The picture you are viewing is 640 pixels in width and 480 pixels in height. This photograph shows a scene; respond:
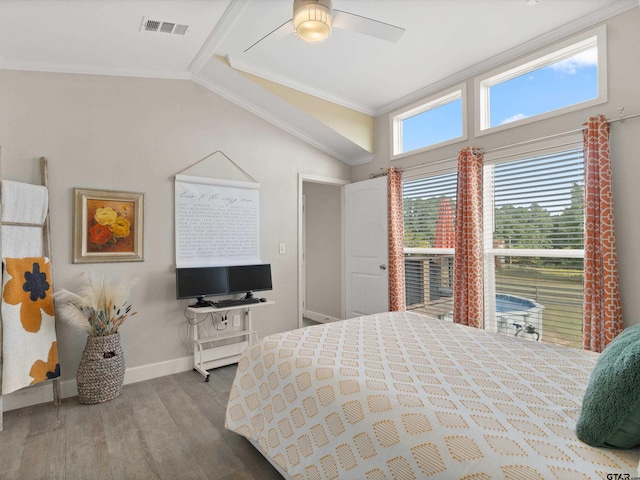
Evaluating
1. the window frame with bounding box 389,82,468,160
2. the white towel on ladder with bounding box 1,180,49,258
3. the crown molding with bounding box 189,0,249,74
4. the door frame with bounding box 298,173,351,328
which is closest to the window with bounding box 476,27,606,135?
the window frame with bounding box 389,82,468,160

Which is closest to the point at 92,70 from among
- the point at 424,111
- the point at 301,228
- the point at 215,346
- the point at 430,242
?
the point at 301,228

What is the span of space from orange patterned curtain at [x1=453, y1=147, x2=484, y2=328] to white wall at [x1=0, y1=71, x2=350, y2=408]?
1852 millimetres

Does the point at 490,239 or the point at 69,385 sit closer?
the point at 69,385

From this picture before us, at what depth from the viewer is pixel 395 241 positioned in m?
4.08

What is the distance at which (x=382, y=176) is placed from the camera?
4.30 metres

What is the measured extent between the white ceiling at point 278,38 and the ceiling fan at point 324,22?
0.48 meters

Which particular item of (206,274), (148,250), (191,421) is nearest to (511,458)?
(191,421)

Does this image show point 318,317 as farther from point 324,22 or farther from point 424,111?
point 324,22

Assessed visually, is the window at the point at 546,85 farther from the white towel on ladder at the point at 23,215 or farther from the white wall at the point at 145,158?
the white towel on ladder at the point at 23,215

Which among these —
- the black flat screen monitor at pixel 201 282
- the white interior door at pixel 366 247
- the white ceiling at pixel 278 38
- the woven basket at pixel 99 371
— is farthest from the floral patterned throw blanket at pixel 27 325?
the white interior door at pixel 366 247

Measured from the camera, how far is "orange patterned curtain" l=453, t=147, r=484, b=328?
325cm

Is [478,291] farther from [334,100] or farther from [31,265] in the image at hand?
[31,265]

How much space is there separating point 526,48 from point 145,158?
11.5 ft

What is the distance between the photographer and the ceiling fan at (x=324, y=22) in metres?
1.94
